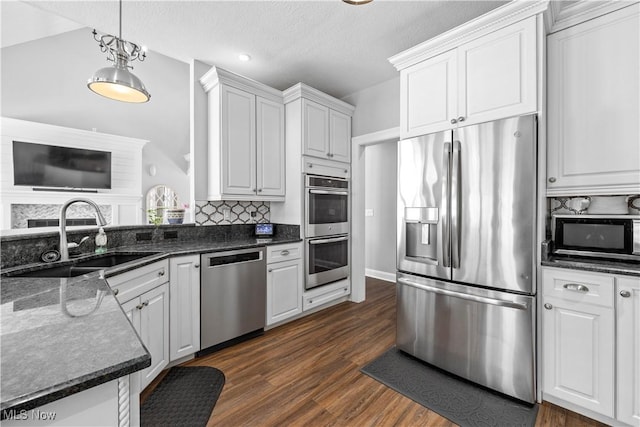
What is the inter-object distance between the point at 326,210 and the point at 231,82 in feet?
5.55

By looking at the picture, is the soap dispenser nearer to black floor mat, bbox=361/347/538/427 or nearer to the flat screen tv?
black floor mat, bbox=361/347/538/427

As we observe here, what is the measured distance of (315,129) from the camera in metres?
3.20

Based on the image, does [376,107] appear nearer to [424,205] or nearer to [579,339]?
[424,205]

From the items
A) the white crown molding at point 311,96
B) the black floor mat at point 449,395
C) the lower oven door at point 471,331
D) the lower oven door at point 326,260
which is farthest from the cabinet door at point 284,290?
the white crown molding at point 311,96

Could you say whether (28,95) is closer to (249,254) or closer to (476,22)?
(249,254)

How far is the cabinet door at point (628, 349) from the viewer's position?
1.47 metres

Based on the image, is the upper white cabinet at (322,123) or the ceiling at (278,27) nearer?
the ceiling at (278,27)

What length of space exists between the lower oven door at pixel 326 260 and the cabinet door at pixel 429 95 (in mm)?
1525

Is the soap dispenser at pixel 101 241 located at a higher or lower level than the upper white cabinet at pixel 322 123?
lower

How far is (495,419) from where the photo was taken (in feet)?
5.35

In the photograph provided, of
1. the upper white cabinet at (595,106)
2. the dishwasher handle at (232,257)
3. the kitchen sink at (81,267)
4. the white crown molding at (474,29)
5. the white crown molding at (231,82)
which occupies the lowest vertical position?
the dishwasher handle at (232,257)

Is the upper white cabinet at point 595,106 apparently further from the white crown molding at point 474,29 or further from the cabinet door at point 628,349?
the cabinet door at point 628,349

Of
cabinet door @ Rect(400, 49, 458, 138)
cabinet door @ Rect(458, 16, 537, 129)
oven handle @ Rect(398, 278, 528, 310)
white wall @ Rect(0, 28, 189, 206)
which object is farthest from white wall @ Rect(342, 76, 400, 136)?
white wall @ Rect(0, 28, 189, 206)

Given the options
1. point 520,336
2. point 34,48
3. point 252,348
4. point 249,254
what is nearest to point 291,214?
point 249,254
